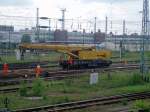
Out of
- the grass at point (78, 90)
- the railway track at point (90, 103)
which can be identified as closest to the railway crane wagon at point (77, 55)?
the grass at point (78, 90)

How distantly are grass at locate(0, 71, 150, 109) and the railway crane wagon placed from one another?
774 cm

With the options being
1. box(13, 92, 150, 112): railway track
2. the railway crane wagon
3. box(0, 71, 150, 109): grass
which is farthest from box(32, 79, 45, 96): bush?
the railway crane wagon

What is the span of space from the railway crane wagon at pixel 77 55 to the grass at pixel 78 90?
25.4 feet

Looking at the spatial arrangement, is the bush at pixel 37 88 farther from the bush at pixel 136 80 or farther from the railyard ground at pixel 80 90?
the bush at pixel 136 80

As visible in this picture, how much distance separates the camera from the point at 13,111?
18625 mm

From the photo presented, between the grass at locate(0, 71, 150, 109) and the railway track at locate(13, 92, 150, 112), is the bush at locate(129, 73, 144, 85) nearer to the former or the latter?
the grass at locate(0, 71, 150, 109)

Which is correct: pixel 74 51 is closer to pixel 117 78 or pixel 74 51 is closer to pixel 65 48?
pixel 65 48

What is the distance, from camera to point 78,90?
28.1m

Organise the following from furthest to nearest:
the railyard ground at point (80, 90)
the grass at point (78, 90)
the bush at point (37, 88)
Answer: the bush at point (37, 88)
the grass at point (78, 90)
the railyard ground at point (80, 90)

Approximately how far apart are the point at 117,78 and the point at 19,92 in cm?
1158

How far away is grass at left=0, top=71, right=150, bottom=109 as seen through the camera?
22.9 metres

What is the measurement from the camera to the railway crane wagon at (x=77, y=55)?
4438 cm

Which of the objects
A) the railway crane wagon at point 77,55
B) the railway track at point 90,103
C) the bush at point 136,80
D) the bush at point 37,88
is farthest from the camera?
the railway crane wagon at point 77,55

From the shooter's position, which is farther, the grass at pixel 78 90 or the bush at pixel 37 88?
the bush at pixel 37 88
